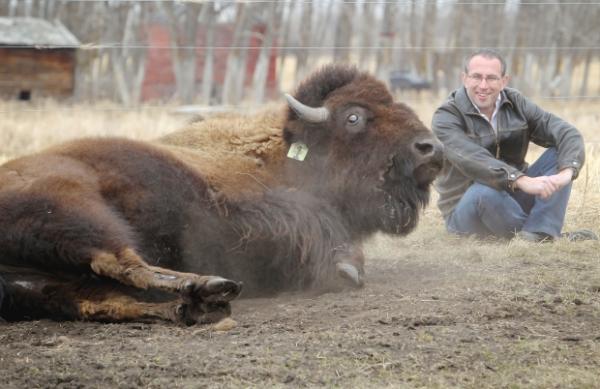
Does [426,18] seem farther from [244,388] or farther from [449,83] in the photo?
[244,388]

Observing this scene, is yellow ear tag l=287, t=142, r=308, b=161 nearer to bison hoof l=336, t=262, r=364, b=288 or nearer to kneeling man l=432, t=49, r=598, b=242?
bison hoof l=336, t=262, r=364, b=288

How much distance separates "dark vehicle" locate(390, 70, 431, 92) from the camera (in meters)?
20.2

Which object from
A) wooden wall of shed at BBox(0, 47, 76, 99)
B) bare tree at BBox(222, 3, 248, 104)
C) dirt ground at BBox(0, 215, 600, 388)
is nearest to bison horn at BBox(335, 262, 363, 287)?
dirt ground at BBox(0, 215, 600, 388)

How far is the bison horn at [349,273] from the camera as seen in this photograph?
5.99m

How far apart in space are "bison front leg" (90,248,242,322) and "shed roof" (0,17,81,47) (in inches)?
586

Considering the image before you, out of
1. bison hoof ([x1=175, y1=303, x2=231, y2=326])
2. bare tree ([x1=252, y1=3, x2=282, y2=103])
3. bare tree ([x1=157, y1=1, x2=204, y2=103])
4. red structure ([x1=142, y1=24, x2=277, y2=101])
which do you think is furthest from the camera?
red structure ([x1=142, y1=24, x2=277, y2=101])

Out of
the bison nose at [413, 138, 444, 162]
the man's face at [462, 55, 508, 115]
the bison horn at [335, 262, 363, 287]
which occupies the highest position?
the man's face at [462, 55, 508, 115]

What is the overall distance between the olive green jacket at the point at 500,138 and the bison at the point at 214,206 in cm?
116

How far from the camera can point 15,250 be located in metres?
5.16

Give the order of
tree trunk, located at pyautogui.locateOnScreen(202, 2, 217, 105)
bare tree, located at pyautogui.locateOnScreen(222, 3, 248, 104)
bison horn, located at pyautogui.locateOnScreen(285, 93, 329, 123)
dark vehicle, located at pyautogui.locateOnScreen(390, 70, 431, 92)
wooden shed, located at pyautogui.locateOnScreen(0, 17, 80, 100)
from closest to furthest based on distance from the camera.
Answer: bison horn, located at pyautogui.locateOnScreen(285, 93, 329, 123) < tree trunk, located at pyautogui.locateOnScreen(202, 2, 217, 105) < bare tree, located at pyautogui.locateOnScreen(222, 3, 248, 104) < wooden shed, located at pyautogui.locateOnScreen(0, 17, 80, 100) < dark vehicle, located at pyautogui.locateOnScreen(390, 70, 431, 92)

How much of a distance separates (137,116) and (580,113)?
7.12 meters

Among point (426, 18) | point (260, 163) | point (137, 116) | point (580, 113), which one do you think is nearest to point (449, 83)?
point (426, 18)

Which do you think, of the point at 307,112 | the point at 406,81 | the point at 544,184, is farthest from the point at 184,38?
the point at 307,112

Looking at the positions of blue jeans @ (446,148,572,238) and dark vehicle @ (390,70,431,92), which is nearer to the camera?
blue jeans @ (446,148,572,238)
